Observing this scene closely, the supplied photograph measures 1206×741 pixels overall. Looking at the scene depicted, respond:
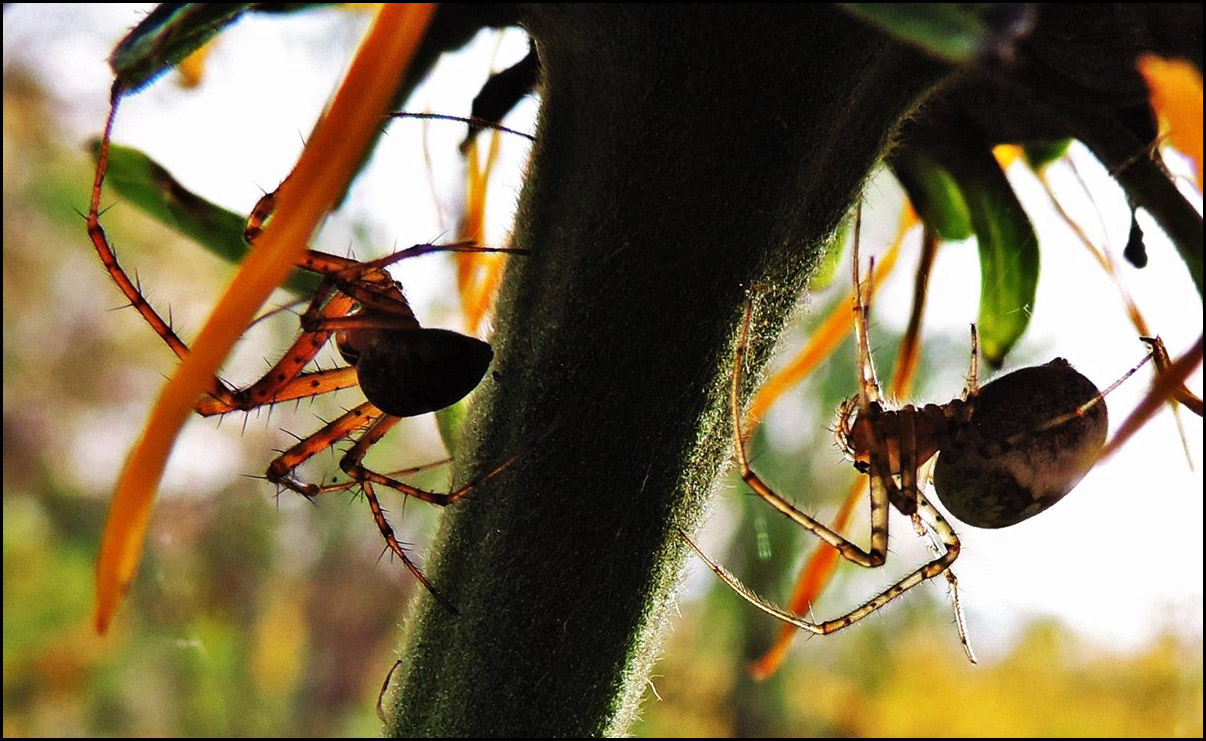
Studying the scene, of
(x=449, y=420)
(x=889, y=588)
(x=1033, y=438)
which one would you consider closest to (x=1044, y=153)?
(x=1033, y=438)

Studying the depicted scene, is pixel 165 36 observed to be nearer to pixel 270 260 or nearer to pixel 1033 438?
pixel 270 260

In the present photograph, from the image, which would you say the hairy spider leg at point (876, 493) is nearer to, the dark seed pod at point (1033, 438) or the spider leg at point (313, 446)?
the dark seed pod at point (1033, 438)

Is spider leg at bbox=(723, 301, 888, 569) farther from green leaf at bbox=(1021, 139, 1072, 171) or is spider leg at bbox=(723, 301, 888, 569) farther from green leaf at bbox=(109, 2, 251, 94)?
green leaf at bbox=(109, 2, 251, 94)

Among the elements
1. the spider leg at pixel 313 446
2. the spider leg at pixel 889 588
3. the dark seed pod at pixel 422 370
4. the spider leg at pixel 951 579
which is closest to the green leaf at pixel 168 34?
the dark seed pod at pixel 422 370

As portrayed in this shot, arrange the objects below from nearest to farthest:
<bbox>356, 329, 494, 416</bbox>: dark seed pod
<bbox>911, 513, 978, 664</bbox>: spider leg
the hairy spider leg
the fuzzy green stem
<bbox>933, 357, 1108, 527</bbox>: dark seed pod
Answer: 1. the fuzzy green stem
2. <bbox>356, 329, 494, 416</bbox>: dark seed pod
3. <bbox>933, 357, 1108, 527</bbox>: dark seed pod
4. the hairy spider leg
5. <bbox>911, 513, 978, 664</bbox>: spider leg

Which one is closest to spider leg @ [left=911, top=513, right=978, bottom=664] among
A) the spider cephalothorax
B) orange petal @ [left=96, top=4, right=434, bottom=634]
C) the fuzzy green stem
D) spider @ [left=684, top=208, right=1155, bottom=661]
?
spider @ [left=684, top=208, right=1155, bottom=661]

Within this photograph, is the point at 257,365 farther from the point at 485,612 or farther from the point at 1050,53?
the point at 1050,53

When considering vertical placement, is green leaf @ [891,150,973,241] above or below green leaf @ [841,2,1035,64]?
above
